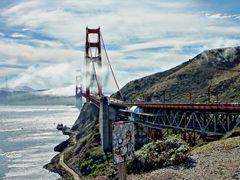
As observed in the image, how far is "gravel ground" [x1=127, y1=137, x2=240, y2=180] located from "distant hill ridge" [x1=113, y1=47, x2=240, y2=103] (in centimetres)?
6764

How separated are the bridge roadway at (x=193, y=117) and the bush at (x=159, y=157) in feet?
40.9

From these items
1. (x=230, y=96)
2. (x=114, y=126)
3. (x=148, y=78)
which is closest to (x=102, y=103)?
(x=230, y=96)

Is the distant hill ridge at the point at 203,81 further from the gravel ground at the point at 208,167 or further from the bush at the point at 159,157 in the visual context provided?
the gravel ground at the point at 208,167

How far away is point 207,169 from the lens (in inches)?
840

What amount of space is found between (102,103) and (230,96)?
32374 millimetres

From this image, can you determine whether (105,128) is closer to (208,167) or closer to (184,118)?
(184,118)

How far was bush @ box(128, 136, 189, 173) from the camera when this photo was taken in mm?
23625

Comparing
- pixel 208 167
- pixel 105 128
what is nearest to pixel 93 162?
pixel 105 128

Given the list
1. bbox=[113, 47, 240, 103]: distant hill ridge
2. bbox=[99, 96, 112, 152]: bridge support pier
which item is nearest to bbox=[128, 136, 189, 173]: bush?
bbox=[99, 96, 112, 152]: bridge support pier

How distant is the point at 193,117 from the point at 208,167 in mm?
22962

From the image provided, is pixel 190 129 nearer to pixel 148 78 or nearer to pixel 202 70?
pixel 202 70

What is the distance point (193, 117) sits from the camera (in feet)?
145

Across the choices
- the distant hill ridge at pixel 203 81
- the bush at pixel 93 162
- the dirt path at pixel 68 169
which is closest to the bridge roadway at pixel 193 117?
the bush at pixel 93 162

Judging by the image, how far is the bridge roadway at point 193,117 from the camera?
39.2m
